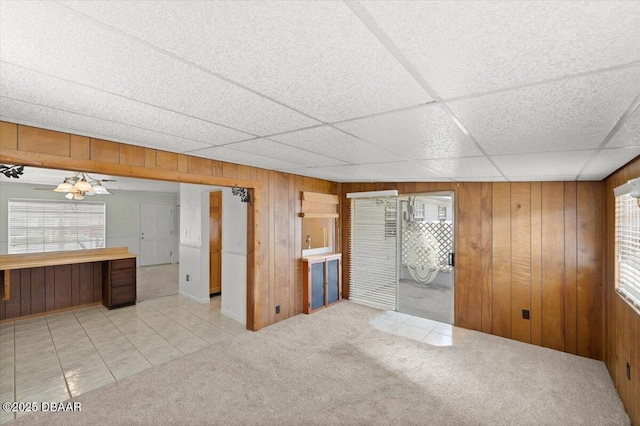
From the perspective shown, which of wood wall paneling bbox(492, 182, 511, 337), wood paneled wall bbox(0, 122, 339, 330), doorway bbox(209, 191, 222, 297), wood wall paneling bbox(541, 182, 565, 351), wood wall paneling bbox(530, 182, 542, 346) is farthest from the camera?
doorway bbox(209, 191, 222, 297)

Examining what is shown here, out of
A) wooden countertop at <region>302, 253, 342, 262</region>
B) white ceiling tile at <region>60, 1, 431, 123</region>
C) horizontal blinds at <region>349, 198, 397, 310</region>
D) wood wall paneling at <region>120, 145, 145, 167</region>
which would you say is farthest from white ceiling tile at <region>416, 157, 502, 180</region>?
wood wall paneling at <region>120, 145, 145, 167</region>

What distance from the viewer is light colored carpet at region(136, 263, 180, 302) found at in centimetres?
582

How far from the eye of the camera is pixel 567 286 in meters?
3.52

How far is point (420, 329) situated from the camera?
13.2ft

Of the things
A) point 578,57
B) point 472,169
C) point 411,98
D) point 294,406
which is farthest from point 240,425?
point 472,169

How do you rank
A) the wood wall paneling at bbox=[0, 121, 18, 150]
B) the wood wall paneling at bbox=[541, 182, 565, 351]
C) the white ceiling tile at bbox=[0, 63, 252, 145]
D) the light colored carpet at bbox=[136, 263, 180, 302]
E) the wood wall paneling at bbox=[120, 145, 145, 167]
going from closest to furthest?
the white ceiling tile at bbox=[0, 63, 252, 145] → the wood wall paneling at bbox=[0, 121, 18, 150] → the wood wall paneling at bbox=[120, 145, 145, 167] → the wood wall paneling at bbox=[541, 182, 565, 351] → the light colored carpet at bbox=[136, 263, 180, 302]

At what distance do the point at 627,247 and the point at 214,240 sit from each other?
566 cm

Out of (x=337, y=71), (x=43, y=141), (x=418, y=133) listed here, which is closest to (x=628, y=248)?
(x=418, y=133)

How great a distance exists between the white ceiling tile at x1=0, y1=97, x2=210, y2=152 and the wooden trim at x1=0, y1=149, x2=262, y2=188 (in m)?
0.21

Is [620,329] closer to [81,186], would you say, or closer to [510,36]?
[510,36]

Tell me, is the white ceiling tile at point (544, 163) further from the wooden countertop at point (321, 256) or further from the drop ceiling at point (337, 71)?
the wooden countertop at point (321, 256)

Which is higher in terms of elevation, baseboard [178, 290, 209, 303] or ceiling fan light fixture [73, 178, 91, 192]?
ceiling fan light fixture [73, 178, 91, 192]

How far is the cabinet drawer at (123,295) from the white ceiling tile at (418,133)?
191 inches

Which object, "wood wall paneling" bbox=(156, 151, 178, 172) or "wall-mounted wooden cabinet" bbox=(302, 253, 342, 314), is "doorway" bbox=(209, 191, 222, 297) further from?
"wood wall paneling" bbox=(156, 151, 178, 172)
